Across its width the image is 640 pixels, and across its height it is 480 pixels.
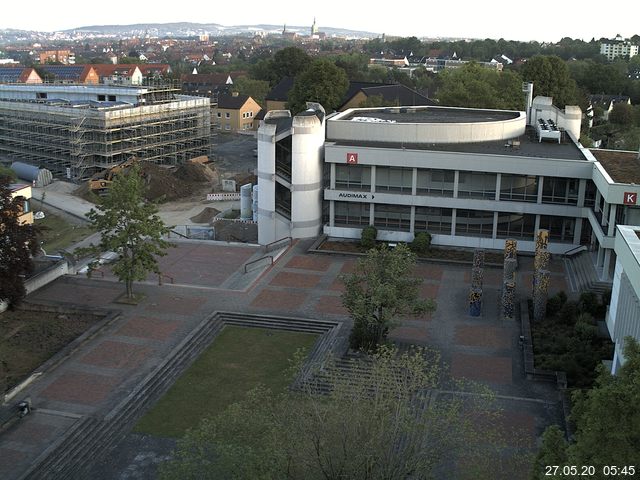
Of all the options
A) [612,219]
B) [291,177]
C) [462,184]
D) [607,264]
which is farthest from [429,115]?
[607,264]

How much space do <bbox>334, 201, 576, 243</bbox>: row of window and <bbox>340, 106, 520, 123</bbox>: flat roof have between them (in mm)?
8123

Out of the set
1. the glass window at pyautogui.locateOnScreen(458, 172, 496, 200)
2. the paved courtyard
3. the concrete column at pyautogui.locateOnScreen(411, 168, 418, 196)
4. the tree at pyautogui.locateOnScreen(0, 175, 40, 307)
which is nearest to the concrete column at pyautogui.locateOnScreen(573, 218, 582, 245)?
the paved courtyard

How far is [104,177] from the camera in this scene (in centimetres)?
A: 7088

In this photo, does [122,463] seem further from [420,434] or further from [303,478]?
[420,434]

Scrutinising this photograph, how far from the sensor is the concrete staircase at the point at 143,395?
74.7ft

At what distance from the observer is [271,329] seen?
3356cm

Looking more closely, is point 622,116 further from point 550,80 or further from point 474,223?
point 474,223

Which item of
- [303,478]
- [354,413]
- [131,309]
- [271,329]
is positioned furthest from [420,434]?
[131,309]

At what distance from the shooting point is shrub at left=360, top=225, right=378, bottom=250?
1762 inches

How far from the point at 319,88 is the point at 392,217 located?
3820 cm

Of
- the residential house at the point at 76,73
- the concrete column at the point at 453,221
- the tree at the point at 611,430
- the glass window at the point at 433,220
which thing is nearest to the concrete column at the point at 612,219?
the concrete column at the point at 453,221

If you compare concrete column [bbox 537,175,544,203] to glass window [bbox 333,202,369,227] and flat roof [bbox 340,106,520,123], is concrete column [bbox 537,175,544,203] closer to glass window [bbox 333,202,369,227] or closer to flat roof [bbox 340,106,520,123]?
flat roof [bbox 340,106,520,123]

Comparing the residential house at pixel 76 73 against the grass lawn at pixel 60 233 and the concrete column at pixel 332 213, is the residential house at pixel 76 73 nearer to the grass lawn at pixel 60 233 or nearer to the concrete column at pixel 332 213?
the grass lawn at pixel 60 233

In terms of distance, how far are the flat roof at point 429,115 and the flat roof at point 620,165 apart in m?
9.70
